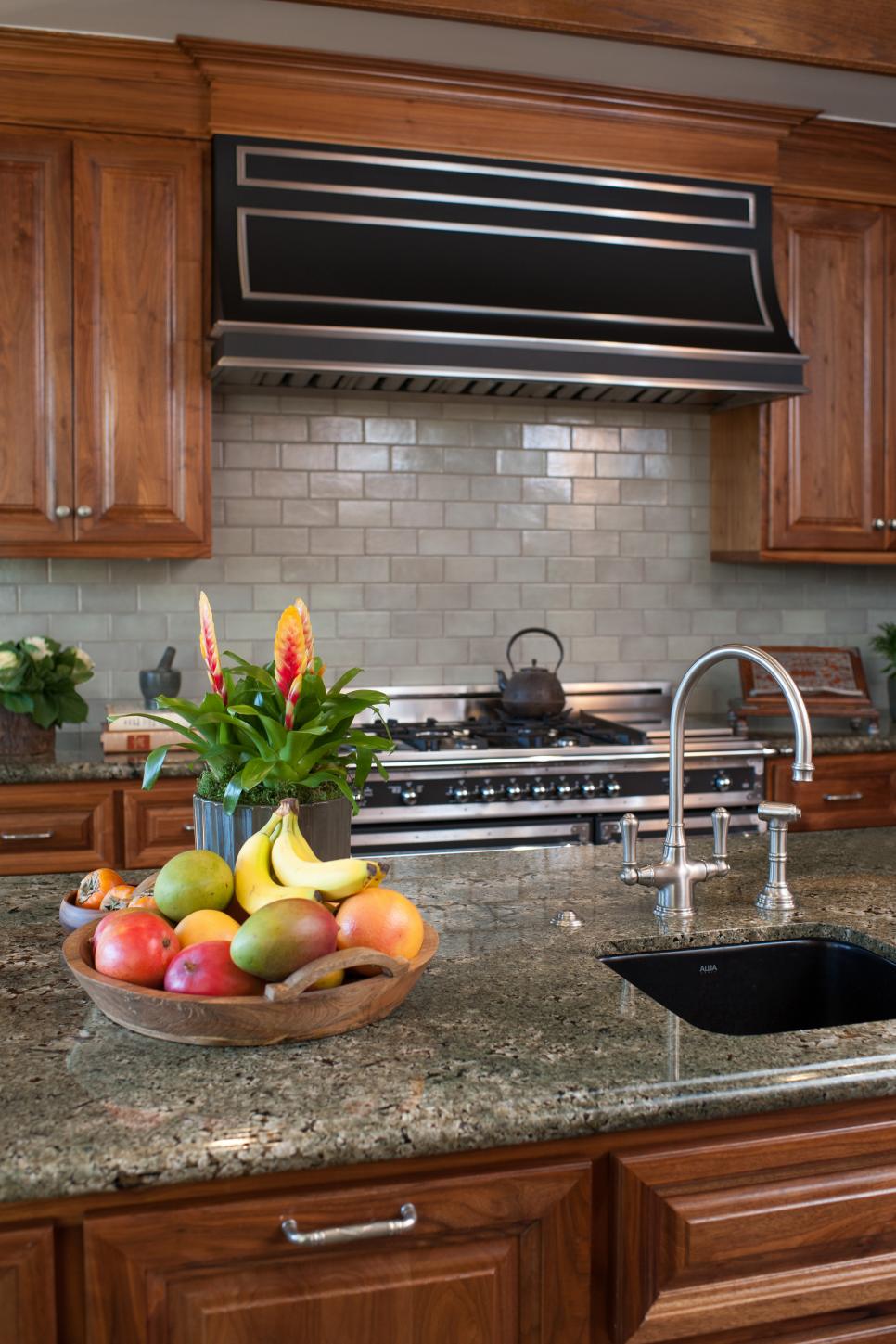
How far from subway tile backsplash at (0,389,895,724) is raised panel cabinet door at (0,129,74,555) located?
1.25 ft

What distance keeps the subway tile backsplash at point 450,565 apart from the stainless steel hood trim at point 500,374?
0.56m

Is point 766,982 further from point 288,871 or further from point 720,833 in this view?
point 288,871

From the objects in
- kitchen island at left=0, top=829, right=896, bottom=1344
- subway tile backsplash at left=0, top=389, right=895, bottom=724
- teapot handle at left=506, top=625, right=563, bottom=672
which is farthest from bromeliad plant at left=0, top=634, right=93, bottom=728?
kitchen island at left=0, top=829, right=896, bottom=1344

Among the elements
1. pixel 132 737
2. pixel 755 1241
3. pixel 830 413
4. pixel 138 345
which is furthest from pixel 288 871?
pixel 830 413

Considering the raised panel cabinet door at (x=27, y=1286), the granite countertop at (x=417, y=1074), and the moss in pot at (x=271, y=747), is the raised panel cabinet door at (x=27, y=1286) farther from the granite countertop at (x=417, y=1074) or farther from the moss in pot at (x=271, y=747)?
the moss in pot at (x=271, y=747)

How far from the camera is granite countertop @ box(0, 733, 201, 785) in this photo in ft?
10.8

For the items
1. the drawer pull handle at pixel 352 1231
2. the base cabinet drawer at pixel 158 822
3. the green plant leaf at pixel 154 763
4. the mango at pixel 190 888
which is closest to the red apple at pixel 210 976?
the mango at pixel 190 888

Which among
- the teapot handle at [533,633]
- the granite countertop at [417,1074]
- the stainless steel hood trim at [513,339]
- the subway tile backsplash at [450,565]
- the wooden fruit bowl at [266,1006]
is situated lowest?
the granite countertop at [417,1074]

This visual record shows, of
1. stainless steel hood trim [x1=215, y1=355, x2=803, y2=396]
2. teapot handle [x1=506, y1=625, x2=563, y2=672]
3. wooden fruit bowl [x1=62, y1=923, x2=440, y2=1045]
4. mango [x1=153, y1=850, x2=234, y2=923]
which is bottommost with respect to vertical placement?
wooden fruit bowl [x1=62, y1=923, x2=440, y2=1045]

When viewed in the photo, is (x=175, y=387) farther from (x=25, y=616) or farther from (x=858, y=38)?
(x=858, y=38)

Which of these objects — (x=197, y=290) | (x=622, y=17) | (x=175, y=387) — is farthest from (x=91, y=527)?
(x=622, y=17)

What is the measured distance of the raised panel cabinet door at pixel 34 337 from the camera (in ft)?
11.5

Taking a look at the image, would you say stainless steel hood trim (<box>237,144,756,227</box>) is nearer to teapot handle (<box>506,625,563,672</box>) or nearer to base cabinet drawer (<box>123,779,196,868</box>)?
teapot handle (<box>506,625,563,672</box>)

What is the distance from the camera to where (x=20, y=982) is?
153 cm
